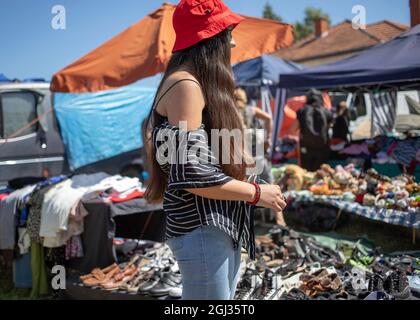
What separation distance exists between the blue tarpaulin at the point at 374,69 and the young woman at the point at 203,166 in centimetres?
456

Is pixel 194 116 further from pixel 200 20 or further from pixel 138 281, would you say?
pixel 138 281

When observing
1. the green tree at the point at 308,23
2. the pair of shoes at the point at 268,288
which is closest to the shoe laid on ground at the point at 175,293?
the pair of shoes at the point at 268,288

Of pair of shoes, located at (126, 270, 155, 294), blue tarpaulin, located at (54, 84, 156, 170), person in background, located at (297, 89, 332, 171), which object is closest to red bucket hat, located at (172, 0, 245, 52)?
pair of shoes, located at (126, 270, 155, 294)

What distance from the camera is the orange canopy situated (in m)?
4.78

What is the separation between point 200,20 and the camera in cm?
152

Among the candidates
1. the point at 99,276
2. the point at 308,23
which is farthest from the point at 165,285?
the point at 308,23

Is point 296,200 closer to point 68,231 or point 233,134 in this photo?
point 68,231

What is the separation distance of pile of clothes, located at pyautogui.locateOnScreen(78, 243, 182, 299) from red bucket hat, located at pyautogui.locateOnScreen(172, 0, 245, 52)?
2.25 metres

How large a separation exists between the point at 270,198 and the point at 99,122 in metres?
6.67

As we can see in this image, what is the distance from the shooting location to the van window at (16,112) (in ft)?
21.8

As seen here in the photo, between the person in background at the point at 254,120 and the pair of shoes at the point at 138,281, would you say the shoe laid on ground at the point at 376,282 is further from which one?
the person in background at the point at 254,120

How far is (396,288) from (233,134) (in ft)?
6.65
